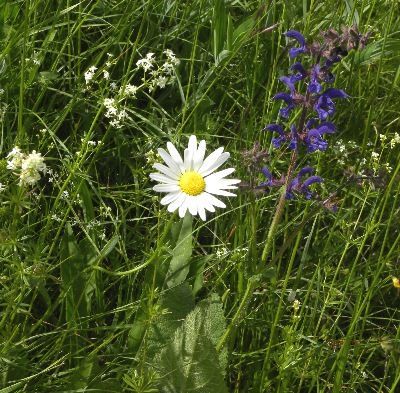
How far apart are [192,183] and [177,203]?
4.2 inches

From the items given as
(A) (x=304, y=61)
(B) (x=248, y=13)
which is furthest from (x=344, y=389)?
(B) (x=248, y=13)

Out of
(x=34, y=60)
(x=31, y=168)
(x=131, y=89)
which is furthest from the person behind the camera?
(x=34, y=60)

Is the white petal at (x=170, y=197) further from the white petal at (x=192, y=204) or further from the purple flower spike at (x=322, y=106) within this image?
the purple flower spike at (x=322, y=106)

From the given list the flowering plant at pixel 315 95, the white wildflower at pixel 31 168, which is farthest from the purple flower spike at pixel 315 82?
the white wildflower at pixel 31 168

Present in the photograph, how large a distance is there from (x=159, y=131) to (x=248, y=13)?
701 mm

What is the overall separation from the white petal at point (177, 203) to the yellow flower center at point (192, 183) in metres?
0.02

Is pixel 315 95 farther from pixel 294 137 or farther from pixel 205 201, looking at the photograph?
pixel 205 201

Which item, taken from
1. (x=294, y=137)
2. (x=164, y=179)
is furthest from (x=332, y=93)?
(x=164, y=179)

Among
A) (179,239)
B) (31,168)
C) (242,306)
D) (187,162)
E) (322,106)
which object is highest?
(322,106)

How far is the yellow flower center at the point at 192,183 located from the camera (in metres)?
1.89

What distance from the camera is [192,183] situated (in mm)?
1900

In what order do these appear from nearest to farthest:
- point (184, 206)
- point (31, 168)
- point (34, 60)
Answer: point (31, 168) → point (184, 206) → point (34, 60)

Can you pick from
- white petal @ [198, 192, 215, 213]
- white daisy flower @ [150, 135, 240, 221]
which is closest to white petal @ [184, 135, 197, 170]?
white daisy flower @ [150, 135, 240, 221]

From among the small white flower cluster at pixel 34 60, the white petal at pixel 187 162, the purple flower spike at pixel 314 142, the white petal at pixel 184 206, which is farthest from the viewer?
the small white flower cluster at pixel 34 60
